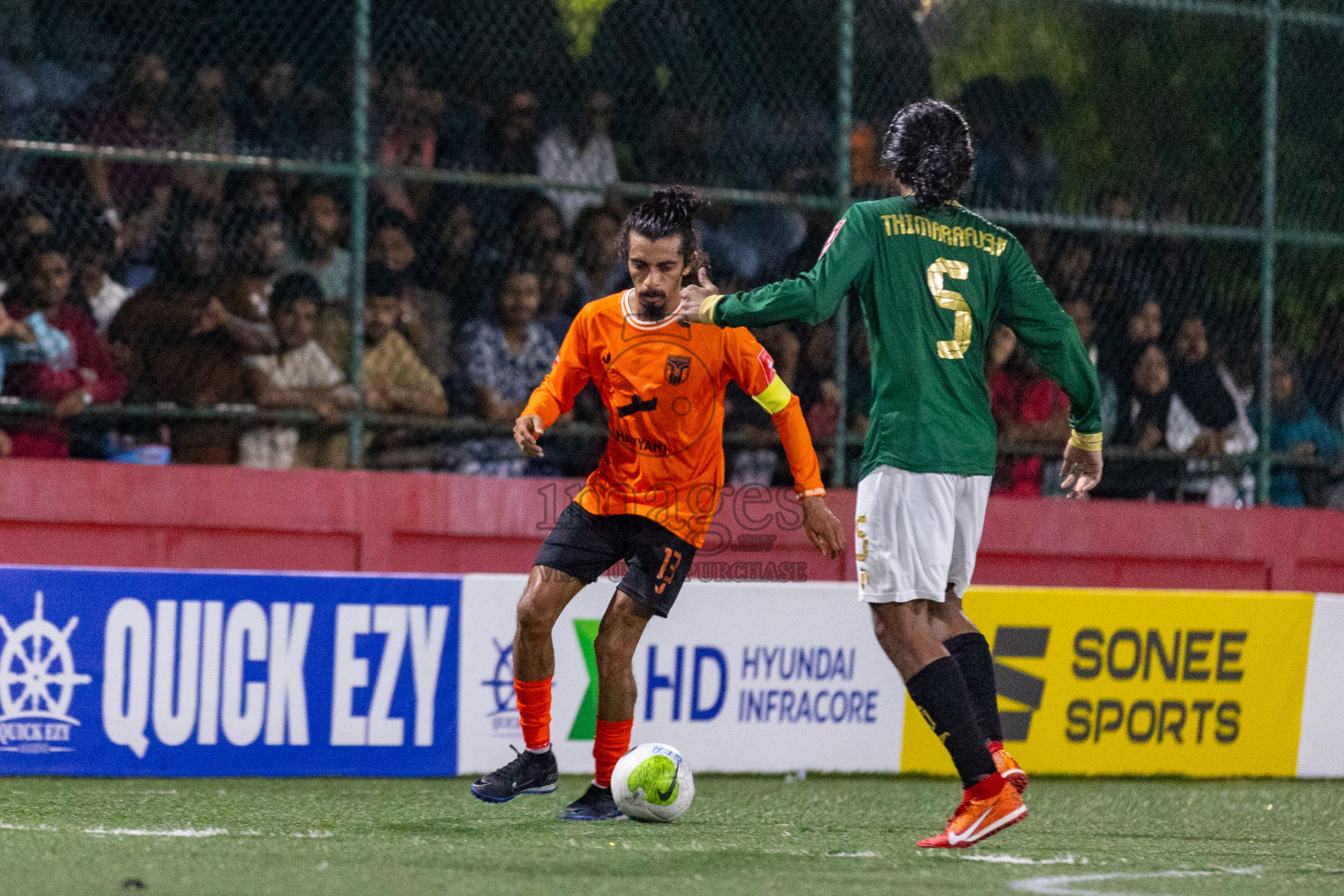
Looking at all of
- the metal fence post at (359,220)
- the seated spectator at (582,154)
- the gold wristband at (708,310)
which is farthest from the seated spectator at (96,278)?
the gold wristband at (708,310)

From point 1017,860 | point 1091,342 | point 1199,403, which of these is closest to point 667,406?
point 1017,860

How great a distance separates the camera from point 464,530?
26.4ft

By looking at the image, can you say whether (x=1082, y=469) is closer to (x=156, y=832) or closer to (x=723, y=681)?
(x=723, y=681)

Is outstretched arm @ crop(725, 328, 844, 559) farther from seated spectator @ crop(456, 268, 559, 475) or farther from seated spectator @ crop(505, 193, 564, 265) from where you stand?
seated spectator @ crop(505, 193, 564, 265)

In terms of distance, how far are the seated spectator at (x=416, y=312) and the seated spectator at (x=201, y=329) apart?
1.83 ft

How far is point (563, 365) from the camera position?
548 cm

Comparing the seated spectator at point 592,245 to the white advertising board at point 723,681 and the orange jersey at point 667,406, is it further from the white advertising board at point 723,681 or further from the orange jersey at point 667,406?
the orange jersey at point 667,406

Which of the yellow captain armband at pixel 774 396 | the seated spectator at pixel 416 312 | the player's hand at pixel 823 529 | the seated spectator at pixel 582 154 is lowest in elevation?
the player's hand at pixel 823 529

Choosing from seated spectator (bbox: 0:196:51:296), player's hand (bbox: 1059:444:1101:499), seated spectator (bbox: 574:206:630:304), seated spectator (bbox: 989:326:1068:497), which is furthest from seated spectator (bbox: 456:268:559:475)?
player's hand (bbox: 1059:444:1101:499)

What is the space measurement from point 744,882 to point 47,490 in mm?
4590

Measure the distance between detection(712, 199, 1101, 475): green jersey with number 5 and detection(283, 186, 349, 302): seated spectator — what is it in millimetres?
3911

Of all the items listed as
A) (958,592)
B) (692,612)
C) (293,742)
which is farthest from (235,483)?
(958,592)

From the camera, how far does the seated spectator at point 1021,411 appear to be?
8.78 m

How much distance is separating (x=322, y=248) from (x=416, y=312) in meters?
0.53
